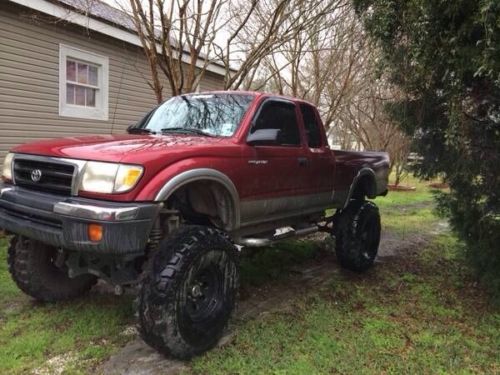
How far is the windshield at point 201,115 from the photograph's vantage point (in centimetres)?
416

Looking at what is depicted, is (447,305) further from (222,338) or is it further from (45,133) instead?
(45,133)

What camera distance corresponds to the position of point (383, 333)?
13.0 feet

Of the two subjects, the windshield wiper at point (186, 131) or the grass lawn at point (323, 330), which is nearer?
the grass lawn at point (323, 330)

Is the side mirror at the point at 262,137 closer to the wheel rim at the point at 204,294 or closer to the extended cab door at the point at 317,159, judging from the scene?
the extended cab door at the point at 317,159

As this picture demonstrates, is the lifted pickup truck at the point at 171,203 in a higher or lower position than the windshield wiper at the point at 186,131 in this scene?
lower

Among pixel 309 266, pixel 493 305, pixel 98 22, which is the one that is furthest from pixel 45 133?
pixel 493 305

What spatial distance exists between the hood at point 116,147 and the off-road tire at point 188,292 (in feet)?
2.17

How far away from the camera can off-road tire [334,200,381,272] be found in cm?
561

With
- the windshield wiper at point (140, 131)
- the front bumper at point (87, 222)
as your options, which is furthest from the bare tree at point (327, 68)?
the front bumper at point (87, 222)

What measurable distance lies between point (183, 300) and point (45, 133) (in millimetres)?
6486

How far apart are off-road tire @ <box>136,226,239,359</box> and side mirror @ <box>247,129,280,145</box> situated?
895 millimetres

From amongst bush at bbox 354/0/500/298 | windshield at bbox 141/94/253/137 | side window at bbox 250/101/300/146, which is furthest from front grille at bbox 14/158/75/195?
bush at bbox 354/0/500/298

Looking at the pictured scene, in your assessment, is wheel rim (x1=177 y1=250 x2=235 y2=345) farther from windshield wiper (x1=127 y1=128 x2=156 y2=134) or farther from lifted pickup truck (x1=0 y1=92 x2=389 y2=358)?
windshield wiper (x1=127 y1=128 x2=156 y2=134)

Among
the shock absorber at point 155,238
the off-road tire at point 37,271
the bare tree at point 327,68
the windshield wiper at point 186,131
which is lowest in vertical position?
the off-road tire at point 37,271
